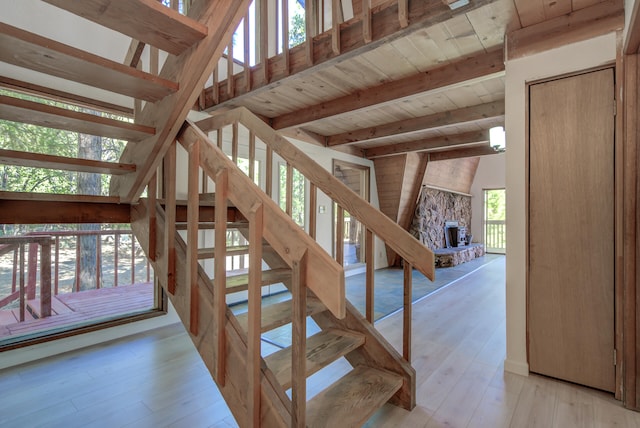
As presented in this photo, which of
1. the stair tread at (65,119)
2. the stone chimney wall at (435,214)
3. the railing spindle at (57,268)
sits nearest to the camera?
the stair tread at (65,119)

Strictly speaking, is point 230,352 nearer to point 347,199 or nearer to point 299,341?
point 299,341

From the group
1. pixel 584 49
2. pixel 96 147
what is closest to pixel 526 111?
pixel 584 49

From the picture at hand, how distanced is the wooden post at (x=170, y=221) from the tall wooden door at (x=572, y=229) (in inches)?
89.5

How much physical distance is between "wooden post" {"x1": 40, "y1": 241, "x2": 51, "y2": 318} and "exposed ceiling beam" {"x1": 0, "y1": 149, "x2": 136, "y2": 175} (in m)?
1.72

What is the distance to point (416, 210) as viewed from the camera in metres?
6.54

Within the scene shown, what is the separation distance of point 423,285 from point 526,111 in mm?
3312

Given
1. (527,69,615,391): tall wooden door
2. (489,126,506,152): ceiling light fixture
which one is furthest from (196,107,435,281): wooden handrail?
(489,126,506,152): ceiling light fixture

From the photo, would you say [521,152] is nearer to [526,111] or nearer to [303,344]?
[526,111]

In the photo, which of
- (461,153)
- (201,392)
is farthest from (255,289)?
(461,153)

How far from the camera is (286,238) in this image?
1084mm

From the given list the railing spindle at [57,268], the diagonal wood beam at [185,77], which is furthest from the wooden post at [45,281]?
the diagonal wood beam at [185,77]

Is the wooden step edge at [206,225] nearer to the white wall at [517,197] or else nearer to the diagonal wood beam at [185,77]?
the diagonal wood beam at [185,77]

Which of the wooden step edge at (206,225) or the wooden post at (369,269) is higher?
the wooden step edge at (206,225)

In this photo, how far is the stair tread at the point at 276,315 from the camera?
1.56 metres
